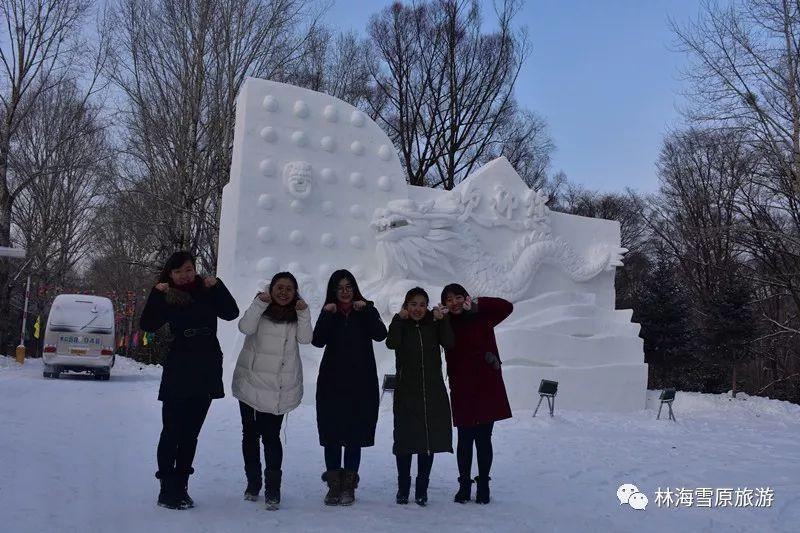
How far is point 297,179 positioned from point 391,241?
1.55 metres

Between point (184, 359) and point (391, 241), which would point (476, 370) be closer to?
point (184, 359)

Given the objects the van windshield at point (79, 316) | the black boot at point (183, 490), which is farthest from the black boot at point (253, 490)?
the van windshield at point (79, 316)

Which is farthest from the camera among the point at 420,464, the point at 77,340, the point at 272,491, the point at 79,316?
the point at 79,316

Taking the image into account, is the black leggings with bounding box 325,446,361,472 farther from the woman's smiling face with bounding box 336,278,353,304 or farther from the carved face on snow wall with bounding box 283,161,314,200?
the carved face on snow wall with bounding box 283,161,314,200

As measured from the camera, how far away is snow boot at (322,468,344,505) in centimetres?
400

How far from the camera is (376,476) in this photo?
5059 millimetres

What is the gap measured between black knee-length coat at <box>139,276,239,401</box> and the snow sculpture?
5.27m

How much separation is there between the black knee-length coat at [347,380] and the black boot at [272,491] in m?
0.35

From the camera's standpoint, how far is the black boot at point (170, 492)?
3738 millimetres

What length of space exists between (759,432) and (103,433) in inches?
301

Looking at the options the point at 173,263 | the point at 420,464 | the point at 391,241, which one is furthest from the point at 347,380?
the point at 391,241

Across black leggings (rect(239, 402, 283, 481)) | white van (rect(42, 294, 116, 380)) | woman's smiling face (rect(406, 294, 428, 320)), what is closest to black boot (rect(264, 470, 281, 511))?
black leggings (rect(239, 402, 283, 481))

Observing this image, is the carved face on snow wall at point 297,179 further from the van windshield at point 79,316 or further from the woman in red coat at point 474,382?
the van windshield at point 79,316

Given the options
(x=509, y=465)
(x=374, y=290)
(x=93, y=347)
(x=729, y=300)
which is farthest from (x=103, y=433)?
(x=729, y=300)
